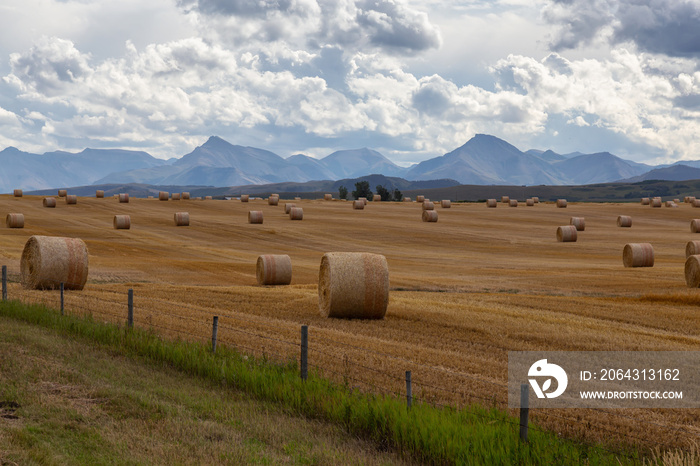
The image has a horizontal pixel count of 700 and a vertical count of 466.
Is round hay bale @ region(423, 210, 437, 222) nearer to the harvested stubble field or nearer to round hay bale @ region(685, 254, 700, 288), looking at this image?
the harvested stubble field

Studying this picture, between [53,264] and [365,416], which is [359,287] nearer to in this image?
[365,416]

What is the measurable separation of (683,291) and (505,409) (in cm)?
1903

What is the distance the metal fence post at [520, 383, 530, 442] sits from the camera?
7.91 metres

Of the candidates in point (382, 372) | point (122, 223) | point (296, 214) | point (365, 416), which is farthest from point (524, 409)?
point (296, 214)

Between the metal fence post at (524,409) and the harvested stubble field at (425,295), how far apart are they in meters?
1.36

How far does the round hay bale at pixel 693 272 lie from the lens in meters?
27.3

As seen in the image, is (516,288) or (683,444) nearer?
(683,444)

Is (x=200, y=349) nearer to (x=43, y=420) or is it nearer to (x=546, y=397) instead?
(x=43, y=420)

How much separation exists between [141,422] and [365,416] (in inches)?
123

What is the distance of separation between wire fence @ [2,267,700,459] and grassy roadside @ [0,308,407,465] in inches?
53.5

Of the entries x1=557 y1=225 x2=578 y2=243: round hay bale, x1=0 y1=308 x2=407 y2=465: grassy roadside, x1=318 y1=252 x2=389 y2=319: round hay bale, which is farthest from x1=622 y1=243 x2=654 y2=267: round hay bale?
x1=0 y1=308 x2=407 y2=465: grassy roadside

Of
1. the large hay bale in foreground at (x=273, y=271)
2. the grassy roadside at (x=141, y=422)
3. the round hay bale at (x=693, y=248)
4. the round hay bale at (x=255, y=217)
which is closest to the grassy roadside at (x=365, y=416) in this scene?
the grassy roadside at (x=141, y=422)

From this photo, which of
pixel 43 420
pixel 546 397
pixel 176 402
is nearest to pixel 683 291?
pixel 546 397

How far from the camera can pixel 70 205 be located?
239 feet
